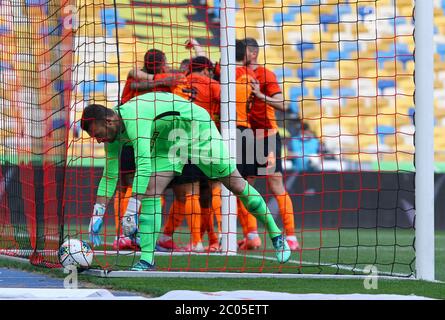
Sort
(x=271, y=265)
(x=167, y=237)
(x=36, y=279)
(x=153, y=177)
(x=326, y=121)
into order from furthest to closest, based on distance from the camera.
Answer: (x=326, y=121) < (x=167, y=237) < (x=271, y=265) < (x=153, y=177) < (x=36, y=279)

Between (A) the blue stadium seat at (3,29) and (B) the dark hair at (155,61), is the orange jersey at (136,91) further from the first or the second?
(A) the blue stadium seat at (3,29)

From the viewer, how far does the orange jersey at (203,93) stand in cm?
995

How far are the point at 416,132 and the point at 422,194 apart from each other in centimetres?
42

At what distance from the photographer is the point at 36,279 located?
6910mm

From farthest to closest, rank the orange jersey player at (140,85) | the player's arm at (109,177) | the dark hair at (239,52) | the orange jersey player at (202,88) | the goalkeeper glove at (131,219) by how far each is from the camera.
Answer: the dark hair at (239,52)
the orange jersey player at (202,88)
the orange jersey player at (140,85)
the player's arm at (109,177)
the goalkeeper glove at (131,219)

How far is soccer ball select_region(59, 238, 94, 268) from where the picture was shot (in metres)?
7.19

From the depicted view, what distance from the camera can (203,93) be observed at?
33.7 ft

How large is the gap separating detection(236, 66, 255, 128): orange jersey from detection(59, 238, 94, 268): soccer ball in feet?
9.18

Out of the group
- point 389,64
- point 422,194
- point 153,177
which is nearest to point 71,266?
point 153,177

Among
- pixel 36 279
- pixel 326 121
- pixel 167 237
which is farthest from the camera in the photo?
pixel 326 121

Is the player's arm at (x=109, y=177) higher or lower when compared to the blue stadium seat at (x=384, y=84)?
lower

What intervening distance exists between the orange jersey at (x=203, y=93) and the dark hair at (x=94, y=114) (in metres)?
2.57

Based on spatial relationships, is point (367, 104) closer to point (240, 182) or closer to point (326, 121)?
point (326, 121)

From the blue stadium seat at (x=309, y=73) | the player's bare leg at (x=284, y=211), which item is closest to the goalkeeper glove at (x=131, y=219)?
the player's bare leg at (x=284, y=211)
